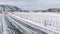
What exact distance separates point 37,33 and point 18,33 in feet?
4.91

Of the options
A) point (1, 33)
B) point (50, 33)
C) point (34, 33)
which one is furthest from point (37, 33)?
point (1, 33)

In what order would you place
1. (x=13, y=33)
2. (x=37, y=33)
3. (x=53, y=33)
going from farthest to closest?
(x=13, y=33) → (x=37, y=33) → (x=53, y=33)

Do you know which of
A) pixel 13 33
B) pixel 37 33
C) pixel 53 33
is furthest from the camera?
pixel 13 33

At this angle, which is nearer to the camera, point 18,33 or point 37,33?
point 37,33

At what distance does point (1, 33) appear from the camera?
41.6ft

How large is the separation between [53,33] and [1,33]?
3.62 meters

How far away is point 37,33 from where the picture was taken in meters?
11.5

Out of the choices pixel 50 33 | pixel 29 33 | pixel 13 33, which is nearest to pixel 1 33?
pixel 13 33

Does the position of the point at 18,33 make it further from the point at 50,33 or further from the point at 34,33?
the point at 50,33

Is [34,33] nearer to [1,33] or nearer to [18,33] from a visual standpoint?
[18,33]

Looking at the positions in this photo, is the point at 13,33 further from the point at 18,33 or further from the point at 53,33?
the point at 53,33

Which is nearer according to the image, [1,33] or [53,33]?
[53,33]

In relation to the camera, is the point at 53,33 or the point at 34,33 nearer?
the point at 53,33

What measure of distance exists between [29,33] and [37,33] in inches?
20.1
